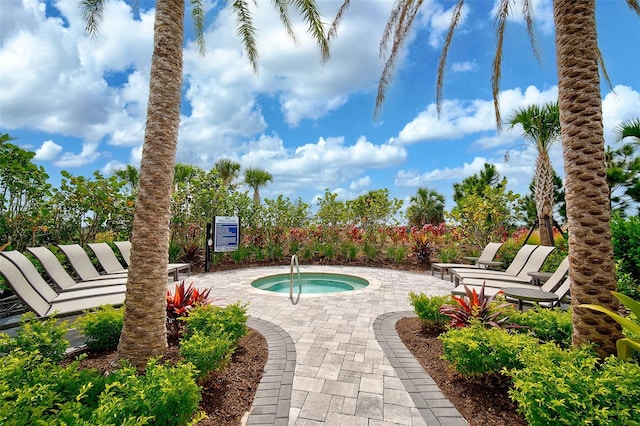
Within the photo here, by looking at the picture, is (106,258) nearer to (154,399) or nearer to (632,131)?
(154,399)

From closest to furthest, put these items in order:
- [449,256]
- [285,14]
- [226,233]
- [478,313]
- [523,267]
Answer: [478,313]
[285,14]
[523,267]
[226,233]
[449,256]

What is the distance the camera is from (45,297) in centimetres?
451

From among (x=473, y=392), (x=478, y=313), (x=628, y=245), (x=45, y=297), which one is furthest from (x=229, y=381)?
(x=628, y=245)

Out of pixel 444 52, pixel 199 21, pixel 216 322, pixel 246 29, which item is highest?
pixel 199 21

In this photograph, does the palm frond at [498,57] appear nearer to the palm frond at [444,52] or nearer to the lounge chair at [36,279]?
the palm frond at [444,52]

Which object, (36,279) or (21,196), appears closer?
(36,279)

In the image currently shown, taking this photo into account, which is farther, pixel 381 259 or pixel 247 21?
pixel 381 259

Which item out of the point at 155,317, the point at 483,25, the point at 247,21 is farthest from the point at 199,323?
the point at 483,25

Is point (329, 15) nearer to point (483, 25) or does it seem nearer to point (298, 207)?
point (483, 25)

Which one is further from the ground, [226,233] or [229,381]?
[226,233]

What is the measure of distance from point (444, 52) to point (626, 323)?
5.87m

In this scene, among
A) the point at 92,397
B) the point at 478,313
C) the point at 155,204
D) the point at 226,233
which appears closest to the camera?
Result: the point at 92,397

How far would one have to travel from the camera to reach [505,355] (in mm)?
2797

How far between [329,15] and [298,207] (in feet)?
27.1
